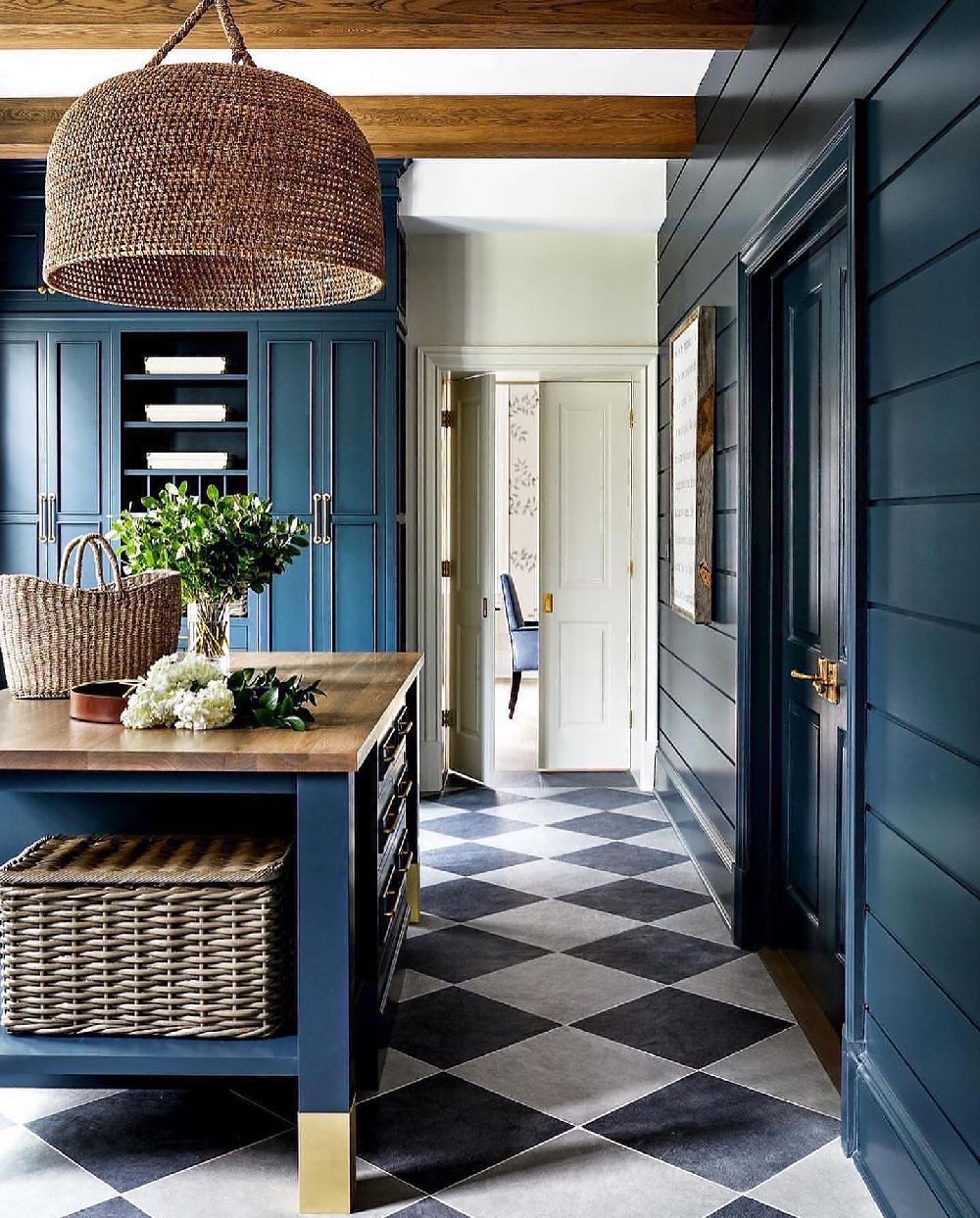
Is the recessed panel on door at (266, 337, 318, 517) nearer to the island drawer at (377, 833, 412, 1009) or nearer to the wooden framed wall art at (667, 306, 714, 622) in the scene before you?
the wooden framed wall art at (667, 306, 714, 622)

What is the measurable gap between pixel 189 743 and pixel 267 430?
3.49 metres

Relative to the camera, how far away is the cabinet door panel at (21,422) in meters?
5.50

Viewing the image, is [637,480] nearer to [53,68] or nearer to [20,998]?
[53,68]

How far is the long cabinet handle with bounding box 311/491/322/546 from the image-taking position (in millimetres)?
5480

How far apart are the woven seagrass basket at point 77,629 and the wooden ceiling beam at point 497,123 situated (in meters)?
2.60

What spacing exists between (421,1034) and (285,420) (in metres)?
3.26

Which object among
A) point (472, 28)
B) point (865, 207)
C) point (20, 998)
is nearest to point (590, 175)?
point (472, 28)

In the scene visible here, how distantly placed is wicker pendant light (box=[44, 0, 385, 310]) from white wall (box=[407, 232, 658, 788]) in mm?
3628

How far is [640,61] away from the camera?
440 cm

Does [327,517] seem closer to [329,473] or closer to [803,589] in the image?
[329,473]

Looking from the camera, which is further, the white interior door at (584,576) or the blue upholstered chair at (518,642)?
the blue upholstered chair at (518,642)

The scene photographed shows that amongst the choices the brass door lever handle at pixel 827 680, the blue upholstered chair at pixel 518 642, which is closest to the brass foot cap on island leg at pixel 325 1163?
the brass door lever handle at pixel 827 680

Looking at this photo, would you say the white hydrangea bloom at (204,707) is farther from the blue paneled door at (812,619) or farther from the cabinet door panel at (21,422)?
the cabinet door panel at (21,422)

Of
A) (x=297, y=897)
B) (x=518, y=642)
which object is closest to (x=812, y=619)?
(x=297, y=897)
